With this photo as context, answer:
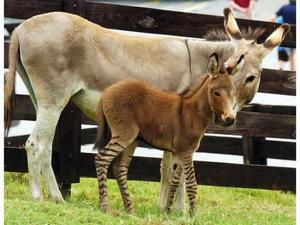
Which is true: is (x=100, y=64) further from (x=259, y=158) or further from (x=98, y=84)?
(x=259, y=158)

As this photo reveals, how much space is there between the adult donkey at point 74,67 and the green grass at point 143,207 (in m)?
0.63

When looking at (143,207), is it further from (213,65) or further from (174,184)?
(213,65)

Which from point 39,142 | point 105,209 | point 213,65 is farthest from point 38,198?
point 213,65

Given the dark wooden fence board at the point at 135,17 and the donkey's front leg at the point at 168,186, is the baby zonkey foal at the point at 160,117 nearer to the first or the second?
the donkey's front leg at the point at 168,186

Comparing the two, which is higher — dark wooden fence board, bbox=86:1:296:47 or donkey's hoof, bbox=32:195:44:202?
dark wooden fence board, bbox=86:1:296:47

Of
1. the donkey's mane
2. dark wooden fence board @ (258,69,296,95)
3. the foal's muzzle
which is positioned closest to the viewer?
the foal's muzzle

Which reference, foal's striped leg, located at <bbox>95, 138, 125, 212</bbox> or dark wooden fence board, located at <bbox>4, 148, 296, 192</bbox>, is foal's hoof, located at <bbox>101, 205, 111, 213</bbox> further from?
dark wooden fence board, located at <bbox>4, 148, 296, 192</bbox>

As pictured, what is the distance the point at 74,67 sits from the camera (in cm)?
811

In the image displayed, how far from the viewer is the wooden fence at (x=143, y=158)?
9055 mm

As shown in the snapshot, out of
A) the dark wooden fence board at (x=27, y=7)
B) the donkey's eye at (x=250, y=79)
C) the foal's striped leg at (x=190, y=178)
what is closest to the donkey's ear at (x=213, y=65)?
the donkey's eye at (x=250, y=79)

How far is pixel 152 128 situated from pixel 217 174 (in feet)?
7.13

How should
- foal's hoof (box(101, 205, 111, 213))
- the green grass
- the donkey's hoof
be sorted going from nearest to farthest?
the green grass → foal's hoof (box(101, 205, 111, 213)) → the donkey's hoof

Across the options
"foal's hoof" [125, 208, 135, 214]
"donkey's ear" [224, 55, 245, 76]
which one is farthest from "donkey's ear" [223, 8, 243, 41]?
"foal's hoof" [125, 208, 135, 214]

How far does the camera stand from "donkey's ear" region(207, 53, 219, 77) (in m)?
7.57
